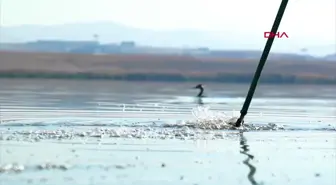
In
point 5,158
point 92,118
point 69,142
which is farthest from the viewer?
point 92,118

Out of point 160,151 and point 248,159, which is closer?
point 248,159

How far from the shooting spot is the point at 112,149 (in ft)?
49.9

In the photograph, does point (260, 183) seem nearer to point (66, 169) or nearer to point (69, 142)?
point (66, 169)

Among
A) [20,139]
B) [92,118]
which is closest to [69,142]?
[20,139]

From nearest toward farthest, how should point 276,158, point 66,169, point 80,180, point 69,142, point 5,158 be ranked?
point 80,180, point 66,169, point 5,158, point 276,158, point 69,142

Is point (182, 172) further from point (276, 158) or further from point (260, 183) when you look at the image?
point (276, 158)

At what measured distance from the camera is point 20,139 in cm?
1664

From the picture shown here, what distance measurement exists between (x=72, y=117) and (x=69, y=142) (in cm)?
747

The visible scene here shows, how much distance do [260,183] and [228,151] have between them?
3.67 meters

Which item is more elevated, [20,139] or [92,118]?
[92,118]

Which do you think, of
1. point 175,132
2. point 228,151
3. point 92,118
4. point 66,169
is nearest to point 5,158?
point 66,169

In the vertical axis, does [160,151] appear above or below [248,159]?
above

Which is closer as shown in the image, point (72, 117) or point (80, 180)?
point (80, 180)

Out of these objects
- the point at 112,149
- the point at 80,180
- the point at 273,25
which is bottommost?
the point at 80,180
